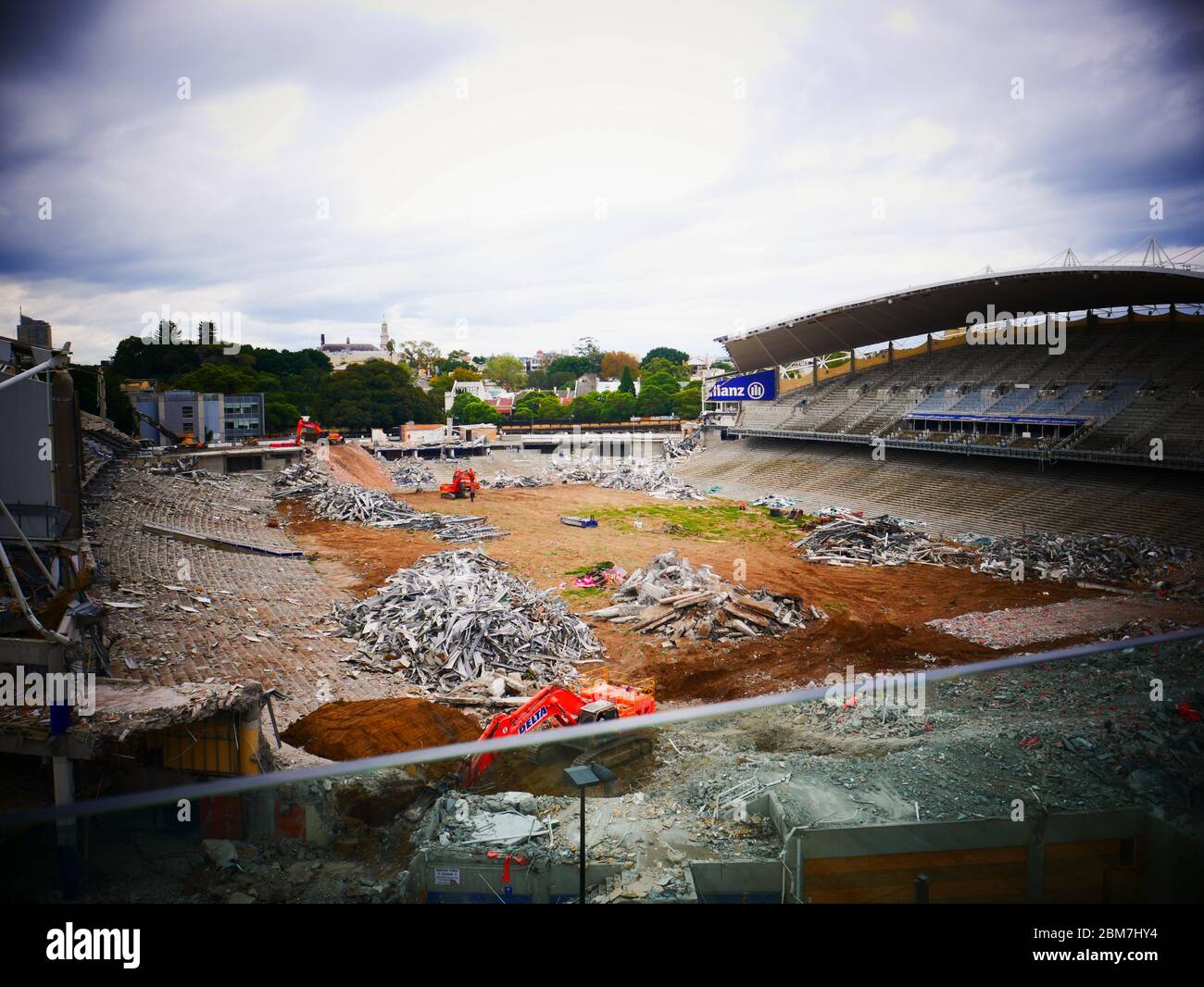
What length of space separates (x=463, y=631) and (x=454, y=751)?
1290 cm

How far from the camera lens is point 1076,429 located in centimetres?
3275

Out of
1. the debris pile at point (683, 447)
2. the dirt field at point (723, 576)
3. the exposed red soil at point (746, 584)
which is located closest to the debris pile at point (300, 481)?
the dirt field at point (723, 576)

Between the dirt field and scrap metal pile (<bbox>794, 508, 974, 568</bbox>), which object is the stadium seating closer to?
scrap metal pile (<bbox>794, 508, 974, 568</bbox>)

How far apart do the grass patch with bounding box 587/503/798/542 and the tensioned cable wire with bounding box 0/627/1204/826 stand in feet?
88.1

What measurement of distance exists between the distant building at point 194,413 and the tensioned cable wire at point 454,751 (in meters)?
54.7

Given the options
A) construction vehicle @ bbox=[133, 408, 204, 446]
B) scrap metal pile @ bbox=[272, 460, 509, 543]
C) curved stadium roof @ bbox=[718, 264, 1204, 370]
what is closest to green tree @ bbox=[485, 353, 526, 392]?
curved stadium roof @ bbox=[718, 264, 1204, 370]

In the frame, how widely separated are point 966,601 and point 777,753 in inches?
746

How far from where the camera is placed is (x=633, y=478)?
4841 centimetres

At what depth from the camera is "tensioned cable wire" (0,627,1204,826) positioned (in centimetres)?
241

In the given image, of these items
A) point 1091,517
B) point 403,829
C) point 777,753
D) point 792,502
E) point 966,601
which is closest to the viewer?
point 403,829

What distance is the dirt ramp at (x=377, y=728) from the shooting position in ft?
36.2

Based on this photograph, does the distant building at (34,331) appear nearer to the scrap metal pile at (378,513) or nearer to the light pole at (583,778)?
the scrap metal pile at (378,513)
